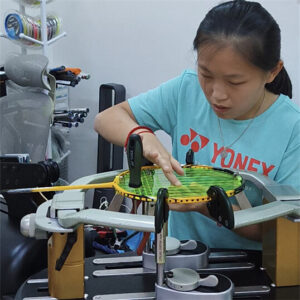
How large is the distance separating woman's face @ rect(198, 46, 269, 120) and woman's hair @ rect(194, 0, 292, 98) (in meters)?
0.02

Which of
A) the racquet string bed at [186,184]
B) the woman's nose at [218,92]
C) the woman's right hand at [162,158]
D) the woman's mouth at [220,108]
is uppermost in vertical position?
the woman's nose at [218,92]

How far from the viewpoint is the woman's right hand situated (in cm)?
81

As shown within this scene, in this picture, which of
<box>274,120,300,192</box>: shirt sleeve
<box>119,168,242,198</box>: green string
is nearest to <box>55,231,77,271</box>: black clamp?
<box>119,168,242,198</box>: green string

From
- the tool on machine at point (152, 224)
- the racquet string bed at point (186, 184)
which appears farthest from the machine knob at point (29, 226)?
the racquet string bed at point (186, 184)

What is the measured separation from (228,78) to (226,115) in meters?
0.14

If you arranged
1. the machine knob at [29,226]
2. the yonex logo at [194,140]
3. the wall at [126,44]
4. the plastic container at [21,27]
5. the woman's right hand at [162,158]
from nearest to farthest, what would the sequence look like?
the machine knob at [29,226] < the woman's right hand at [162,158] < the yonex logo at [194,140] < the plastic container at [21,27] < the wall at [126,44]

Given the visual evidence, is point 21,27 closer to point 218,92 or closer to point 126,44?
point 126,44

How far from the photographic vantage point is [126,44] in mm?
2715

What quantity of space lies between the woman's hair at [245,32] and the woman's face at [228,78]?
0.05ft

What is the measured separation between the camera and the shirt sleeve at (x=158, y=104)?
1.20 m

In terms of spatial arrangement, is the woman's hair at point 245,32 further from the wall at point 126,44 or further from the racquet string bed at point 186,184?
the wall at point 126,44

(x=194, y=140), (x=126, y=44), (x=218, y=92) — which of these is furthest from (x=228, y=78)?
(x=126, y=44)

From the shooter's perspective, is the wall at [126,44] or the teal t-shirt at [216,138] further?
the wall at [126,44]

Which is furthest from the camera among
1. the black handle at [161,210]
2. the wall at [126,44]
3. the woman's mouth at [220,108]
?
the wall at [126,44]
